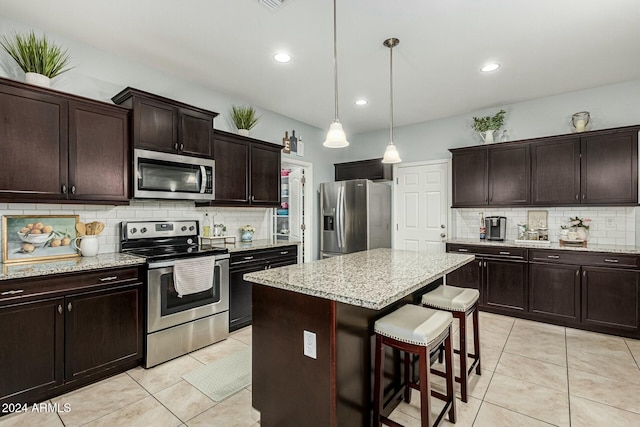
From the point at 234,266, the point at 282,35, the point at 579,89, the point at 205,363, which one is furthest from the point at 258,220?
the point at 579,89

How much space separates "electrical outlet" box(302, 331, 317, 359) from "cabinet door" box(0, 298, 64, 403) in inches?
73.0

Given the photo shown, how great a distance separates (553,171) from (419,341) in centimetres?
345

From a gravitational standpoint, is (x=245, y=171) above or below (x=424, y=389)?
above

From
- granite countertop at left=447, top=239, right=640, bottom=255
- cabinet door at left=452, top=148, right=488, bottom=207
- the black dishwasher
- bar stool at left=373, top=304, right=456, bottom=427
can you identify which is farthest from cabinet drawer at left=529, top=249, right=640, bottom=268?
the black dishwasher

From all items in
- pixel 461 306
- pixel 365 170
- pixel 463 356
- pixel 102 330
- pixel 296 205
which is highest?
pixel 365 170

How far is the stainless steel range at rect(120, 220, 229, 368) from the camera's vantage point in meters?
2.69

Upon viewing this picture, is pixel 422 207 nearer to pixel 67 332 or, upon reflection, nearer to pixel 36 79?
pixel 67 332

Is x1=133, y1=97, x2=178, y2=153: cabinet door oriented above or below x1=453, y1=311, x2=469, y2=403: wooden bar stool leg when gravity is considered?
above

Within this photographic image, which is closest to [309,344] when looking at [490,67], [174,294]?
[174,294]

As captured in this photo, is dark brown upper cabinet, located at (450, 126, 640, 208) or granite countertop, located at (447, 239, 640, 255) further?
dark brown upper cabinet, located at (450, 126, 640, 208)

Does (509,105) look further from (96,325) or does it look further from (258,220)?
(96,325)

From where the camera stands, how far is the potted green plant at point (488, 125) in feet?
14.0

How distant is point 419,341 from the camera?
64.7 inches

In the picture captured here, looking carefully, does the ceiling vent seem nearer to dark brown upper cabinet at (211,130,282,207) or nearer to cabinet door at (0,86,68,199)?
dark brown upper cabinet at (211,130,282,207)
